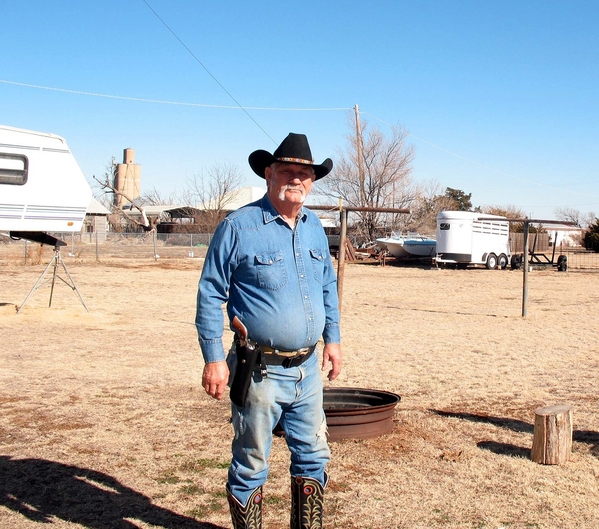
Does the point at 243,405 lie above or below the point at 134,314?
above

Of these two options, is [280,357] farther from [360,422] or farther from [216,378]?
[360,422]

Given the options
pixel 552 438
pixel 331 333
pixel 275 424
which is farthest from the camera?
pixel 552 438

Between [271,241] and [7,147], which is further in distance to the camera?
[7,147]

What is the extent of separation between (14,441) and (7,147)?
863 cm

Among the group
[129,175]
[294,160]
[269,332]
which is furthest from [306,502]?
[129,175]

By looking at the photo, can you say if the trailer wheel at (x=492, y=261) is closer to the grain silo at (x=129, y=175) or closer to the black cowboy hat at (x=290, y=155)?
the black cowboy hat at (x=290, y=155)

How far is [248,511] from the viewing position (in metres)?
3.28

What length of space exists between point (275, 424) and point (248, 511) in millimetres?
399

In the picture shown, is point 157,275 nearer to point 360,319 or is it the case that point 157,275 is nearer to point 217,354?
point 360,319

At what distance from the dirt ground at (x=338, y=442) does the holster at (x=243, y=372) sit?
1029 mm

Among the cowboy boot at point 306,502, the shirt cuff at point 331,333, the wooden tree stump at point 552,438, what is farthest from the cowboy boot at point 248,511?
the wooden tree stump at point 552,438

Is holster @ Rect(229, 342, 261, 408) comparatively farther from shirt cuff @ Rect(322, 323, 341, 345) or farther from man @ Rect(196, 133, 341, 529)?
shirt cuff @ Rect(322, 323, 341, 345)

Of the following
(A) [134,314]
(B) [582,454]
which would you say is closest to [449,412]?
(B) [582,454]

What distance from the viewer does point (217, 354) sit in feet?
10.7
